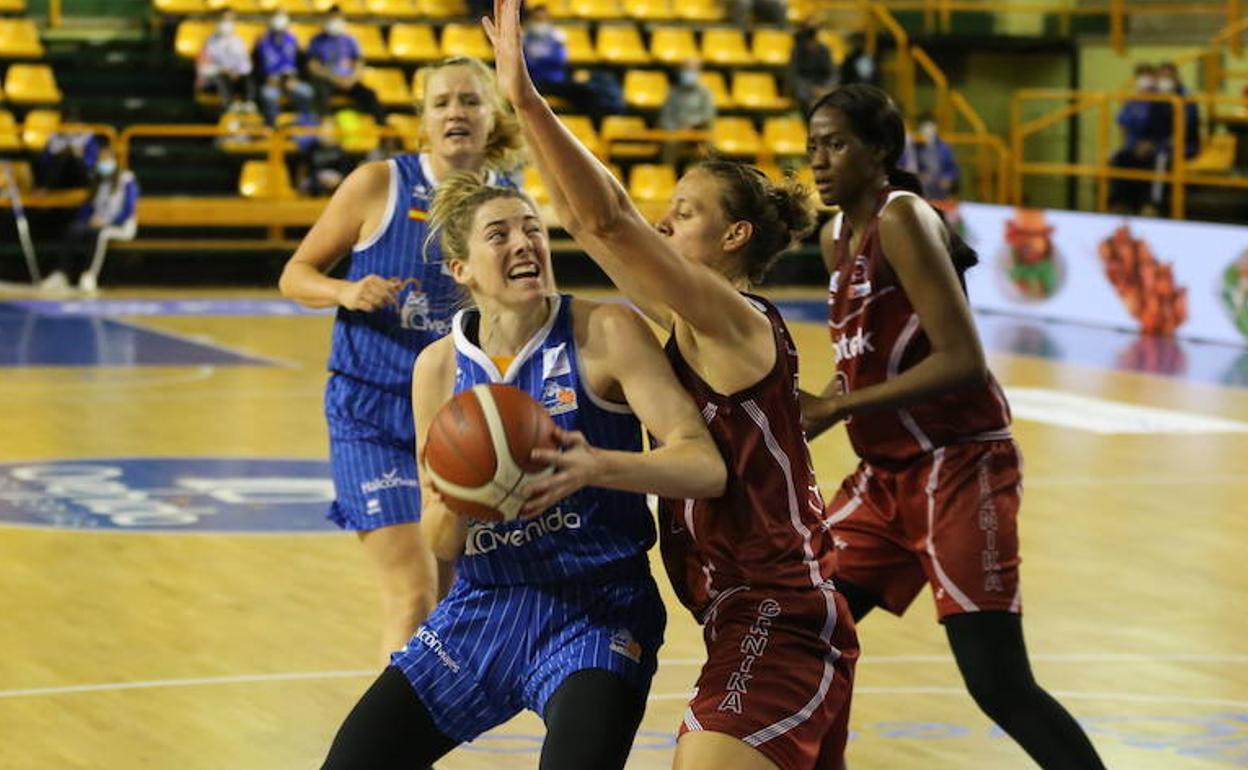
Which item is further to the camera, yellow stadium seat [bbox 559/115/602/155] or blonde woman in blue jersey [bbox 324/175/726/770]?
yellow stadium seat [bbox 559/115/602/155]

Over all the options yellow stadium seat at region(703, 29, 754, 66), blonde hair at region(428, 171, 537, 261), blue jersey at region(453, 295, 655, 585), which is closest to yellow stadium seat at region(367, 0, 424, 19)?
yellow stadium seat at region(703, 29, 754, 66)

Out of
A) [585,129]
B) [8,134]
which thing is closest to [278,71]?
[8,134]

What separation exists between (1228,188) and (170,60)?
986cm

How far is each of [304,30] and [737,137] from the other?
4.32m

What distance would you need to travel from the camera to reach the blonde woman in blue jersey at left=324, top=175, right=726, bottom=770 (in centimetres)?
418

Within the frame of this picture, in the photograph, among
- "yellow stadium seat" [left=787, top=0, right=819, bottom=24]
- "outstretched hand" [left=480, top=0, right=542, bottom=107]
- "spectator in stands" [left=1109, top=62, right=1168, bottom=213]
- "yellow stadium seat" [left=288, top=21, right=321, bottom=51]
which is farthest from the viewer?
"yellow stadium seat" [left=787, top=0, right=819, bottom=24]

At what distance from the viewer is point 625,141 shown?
73.8 feet

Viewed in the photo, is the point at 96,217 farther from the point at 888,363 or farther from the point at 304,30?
the point at 888,363

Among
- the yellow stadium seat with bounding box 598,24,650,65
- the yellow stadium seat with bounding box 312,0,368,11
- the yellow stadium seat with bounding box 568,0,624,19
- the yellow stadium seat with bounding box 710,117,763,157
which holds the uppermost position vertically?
the yellow stadium seat with bounding box 312,0,368,11

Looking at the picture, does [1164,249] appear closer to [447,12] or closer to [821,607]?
[447,12]

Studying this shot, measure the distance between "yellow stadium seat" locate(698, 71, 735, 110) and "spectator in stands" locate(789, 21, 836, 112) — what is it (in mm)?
892

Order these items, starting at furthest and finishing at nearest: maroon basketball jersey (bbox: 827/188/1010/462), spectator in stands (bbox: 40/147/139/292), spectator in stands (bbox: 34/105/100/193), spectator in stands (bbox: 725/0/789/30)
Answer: spectator in stands (bbox: 725/0/789/30), spectator in stands (bbox: 34/105/100/193), spectator in stands (bbox: 40/147/139/292), maroon basketball jersey (bbox: 827/188/1010/462)

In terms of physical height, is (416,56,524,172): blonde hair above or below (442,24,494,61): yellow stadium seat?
above

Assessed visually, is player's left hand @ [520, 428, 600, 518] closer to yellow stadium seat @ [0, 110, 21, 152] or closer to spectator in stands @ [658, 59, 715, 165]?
yellow stadium seat @ [0, 110, 21, 152]
